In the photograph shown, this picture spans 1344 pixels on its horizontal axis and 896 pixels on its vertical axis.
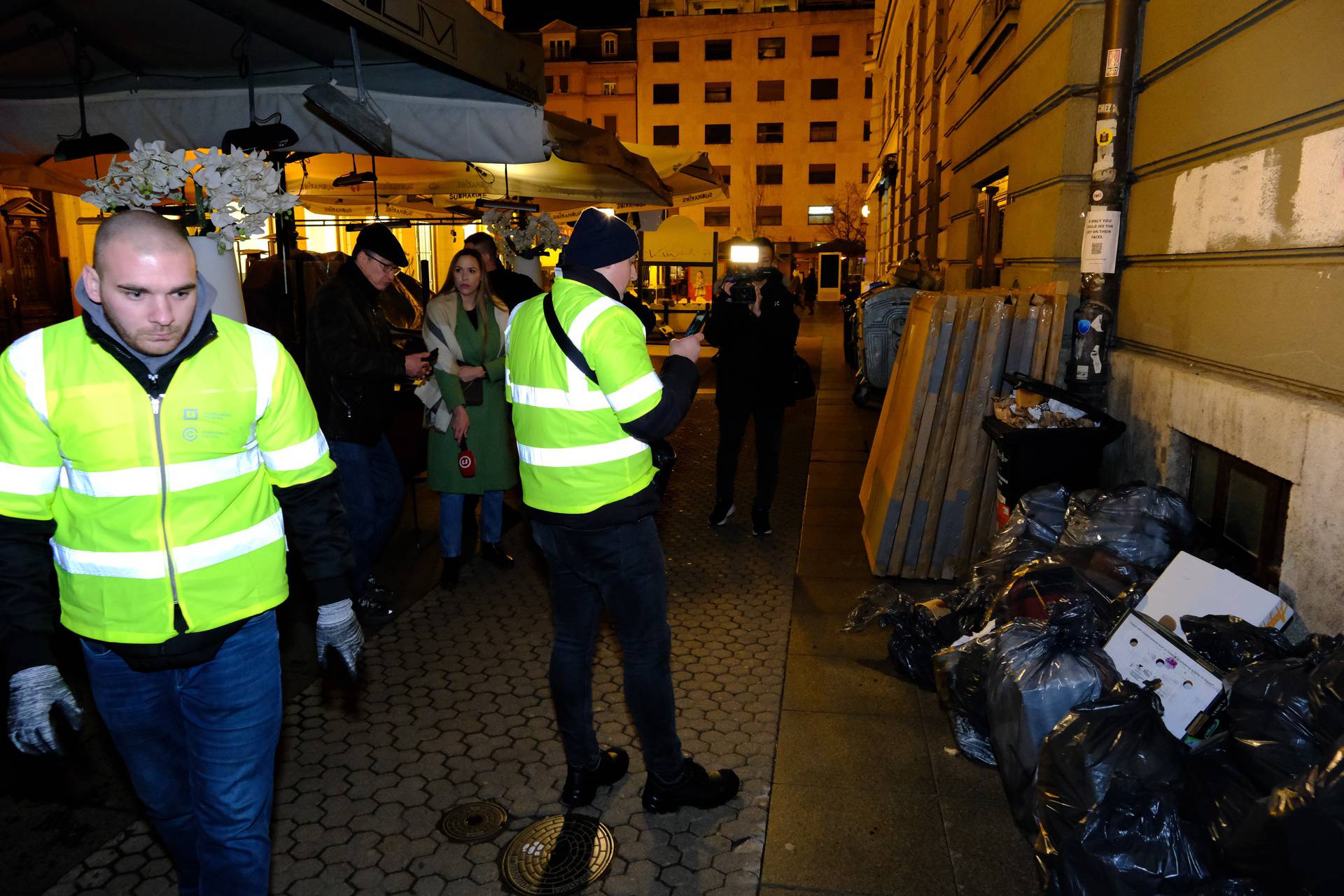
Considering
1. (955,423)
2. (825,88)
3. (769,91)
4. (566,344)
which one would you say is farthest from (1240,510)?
(769,91)

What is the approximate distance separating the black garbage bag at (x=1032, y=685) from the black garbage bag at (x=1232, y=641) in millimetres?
276

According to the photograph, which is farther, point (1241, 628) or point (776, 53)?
point (776, 53)

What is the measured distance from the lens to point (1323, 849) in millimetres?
1897

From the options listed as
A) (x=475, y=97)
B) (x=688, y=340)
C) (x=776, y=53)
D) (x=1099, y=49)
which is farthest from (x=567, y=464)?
(x=776, y=53)

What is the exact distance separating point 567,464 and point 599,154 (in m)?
3.40

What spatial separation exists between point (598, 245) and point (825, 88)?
56.6 m

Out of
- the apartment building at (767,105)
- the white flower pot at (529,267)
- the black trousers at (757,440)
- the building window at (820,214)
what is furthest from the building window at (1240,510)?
the building window at (820,214)

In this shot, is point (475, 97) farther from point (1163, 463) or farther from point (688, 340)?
point (1163, 463)

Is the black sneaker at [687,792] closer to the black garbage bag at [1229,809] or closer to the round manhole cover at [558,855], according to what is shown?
the round manhole cover at [558,855]

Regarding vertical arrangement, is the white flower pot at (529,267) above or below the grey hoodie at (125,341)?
above

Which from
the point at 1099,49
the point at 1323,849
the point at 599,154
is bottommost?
the point at 1323,849

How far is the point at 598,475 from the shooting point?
2828 millimetres

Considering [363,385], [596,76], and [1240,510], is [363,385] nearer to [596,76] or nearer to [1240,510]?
[1240,510]

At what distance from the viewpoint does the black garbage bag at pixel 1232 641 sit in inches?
108
